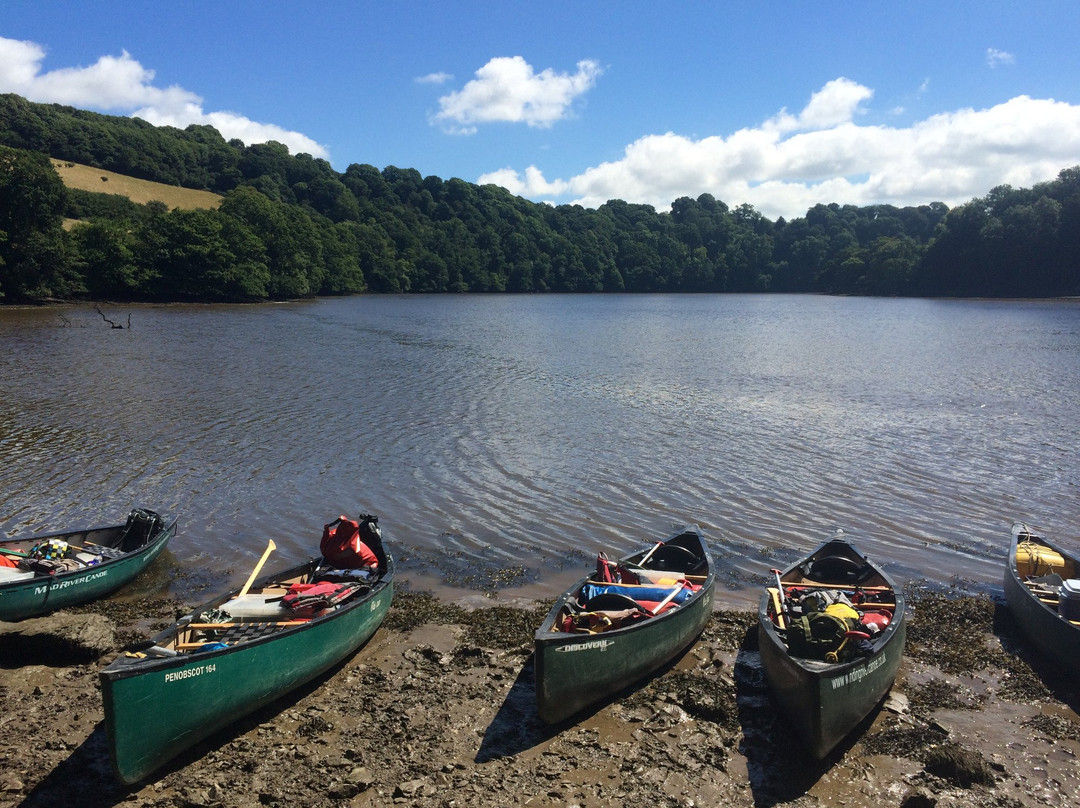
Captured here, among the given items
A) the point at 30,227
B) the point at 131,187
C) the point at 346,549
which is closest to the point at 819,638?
the point at 346,549

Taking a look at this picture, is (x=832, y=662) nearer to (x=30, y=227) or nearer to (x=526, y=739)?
(x=526, y=739)

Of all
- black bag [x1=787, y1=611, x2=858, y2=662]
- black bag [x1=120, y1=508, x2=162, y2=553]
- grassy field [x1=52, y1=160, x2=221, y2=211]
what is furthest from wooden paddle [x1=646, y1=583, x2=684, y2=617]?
grassy field [x1=52, y1=160, x2=221, y2=211]

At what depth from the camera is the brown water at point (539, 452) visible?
1452 cm

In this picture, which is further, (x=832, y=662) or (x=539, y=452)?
(x=539, y=452)

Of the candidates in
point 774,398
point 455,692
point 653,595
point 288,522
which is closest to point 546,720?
point 455,692

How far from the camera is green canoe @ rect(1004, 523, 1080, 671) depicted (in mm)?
9555

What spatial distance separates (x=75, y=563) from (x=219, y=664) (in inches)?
227

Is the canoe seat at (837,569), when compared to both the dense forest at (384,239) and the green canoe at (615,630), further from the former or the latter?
the dense forest at (384,239)

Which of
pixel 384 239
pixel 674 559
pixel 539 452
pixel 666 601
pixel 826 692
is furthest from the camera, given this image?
pixel 384 239

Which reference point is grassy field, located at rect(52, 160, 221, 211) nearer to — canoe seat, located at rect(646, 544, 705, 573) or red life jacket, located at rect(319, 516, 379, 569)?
red life jacket, located at rect(319, 516, 379, 569)

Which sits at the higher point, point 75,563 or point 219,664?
point 219,664

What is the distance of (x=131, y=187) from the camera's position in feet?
398

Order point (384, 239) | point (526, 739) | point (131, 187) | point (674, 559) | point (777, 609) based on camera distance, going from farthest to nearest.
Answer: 1. point (384, 239)
2. point (131, 187)
3. point (674, 559)
4. point (777, 609)
5. point (526, 739)

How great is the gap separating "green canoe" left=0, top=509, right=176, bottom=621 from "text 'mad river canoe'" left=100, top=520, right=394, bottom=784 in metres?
2.98
